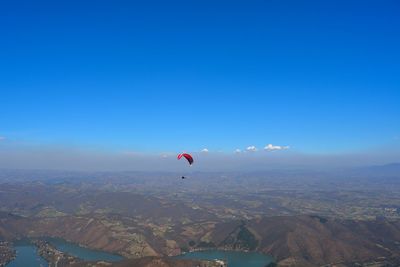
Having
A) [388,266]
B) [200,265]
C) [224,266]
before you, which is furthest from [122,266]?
[388,266]

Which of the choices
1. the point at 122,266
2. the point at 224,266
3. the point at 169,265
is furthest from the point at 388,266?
the point at 122,266

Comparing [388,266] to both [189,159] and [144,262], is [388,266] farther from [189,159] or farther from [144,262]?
[189,159]

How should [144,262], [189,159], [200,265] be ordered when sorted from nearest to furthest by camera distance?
[189,159] < [144,262] < [200,265]

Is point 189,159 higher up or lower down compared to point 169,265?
higher up

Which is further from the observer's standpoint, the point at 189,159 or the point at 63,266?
the point at 63,266

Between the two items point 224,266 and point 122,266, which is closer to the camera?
point 122,266

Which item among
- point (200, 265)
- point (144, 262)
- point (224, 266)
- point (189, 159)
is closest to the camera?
point (189, 159)

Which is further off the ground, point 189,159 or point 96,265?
point 189,159

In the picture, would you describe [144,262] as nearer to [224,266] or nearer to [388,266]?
[224,266]

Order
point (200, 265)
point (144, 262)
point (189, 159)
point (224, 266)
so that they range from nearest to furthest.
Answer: point (189, 159)
point (144, 262)
point (200, 265)
point (224, 266)
